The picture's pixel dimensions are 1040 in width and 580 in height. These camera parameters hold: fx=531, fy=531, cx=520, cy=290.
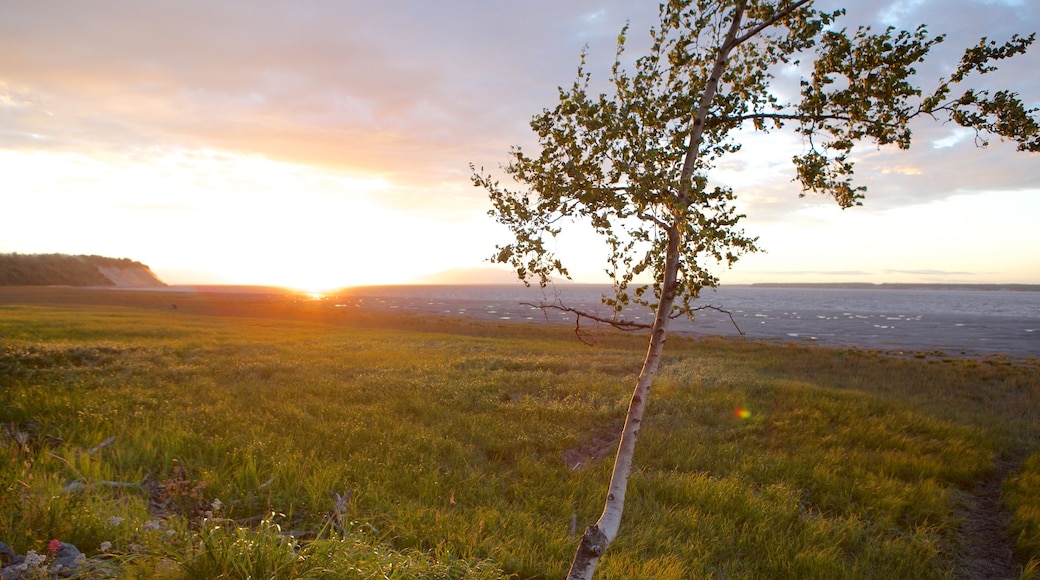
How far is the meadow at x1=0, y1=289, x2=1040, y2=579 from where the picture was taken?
598cm

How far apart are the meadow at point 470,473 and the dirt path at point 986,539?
0.18 feet

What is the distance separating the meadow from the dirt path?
0.06m

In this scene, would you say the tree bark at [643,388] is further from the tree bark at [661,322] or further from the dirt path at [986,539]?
the dirt path at [986,539]

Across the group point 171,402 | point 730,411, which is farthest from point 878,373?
point 171,402

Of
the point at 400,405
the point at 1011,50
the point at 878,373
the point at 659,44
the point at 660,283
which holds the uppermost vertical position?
the point at 659,44

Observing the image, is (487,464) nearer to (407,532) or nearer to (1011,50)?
(407,532)

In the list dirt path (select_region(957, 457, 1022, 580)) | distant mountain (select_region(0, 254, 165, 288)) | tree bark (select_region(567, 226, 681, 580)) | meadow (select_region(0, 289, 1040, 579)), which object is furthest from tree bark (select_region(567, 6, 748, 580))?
distant mountain (select_region(0, 254, 165, 288))

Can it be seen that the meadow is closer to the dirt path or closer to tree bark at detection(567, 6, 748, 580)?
the dirt path

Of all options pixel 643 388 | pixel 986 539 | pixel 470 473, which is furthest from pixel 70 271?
pixel 986 539

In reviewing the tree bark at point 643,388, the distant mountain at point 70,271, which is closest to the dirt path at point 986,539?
the tree bark at point 643,388

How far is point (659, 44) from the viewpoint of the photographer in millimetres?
5422

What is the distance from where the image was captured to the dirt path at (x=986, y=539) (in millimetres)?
8641

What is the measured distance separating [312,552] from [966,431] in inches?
745

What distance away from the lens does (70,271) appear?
449ft
